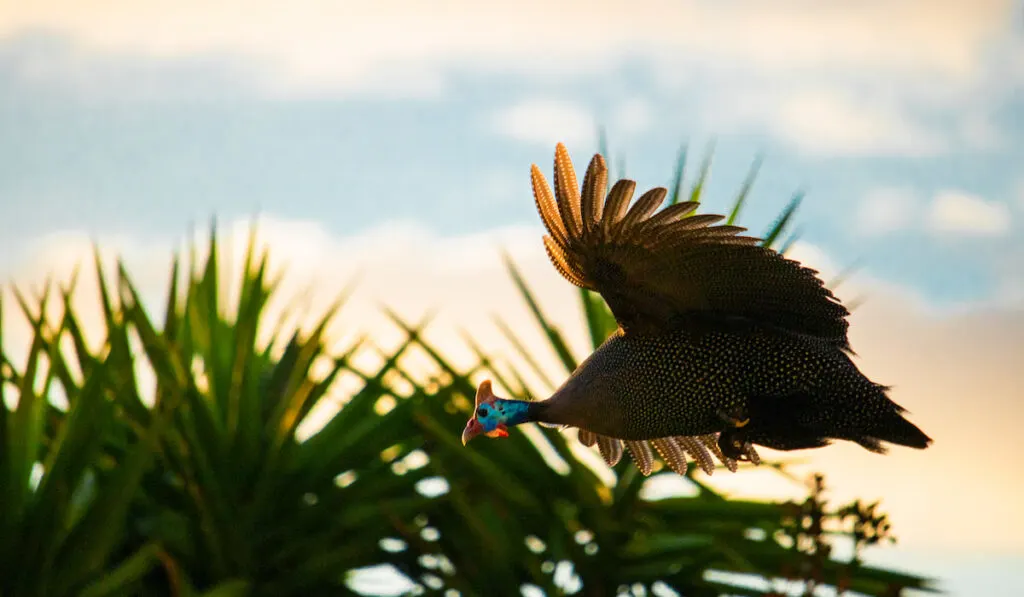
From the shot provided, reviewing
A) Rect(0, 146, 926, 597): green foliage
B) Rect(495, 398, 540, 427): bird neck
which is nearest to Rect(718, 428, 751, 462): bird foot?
Rect(495, 398, 540, 427): bird neck

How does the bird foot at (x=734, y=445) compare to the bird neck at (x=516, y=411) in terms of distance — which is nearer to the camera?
the bird neck at (x=516, y=411)

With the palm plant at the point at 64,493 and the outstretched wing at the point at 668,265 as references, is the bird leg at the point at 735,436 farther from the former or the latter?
the palm plant at the point at 64,493

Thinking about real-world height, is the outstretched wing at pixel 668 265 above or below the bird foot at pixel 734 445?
above

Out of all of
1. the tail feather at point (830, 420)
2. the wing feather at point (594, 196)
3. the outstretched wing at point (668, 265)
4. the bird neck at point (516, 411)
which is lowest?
the tail feather at point (830, 420)

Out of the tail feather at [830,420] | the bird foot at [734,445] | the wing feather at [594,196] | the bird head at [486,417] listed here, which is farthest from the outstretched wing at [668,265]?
the bird head at [486,417]

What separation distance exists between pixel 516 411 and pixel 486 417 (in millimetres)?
76

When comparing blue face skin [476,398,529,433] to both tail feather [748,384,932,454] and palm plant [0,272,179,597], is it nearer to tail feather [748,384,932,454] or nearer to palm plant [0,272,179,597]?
tail feather [748,384,932,454]

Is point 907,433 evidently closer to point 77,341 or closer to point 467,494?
point 467,494

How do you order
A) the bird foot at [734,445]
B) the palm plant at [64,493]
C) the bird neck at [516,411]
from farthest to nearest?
1. the palm plant at [64,493]
2. the bird foot at [734,445]
3. the bird neck at [516,411]

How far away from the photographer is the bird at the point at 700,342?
349cm

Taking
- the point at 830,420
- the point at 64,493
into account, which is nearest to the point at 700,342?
the point at 830,420

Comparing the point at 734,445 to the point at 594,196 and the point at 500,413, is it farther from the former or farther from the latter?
the point at 594,196

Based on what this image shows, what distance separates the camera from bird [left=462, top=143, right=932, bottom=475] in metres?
3.49

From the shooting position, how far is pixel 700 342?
3590 millimetres
